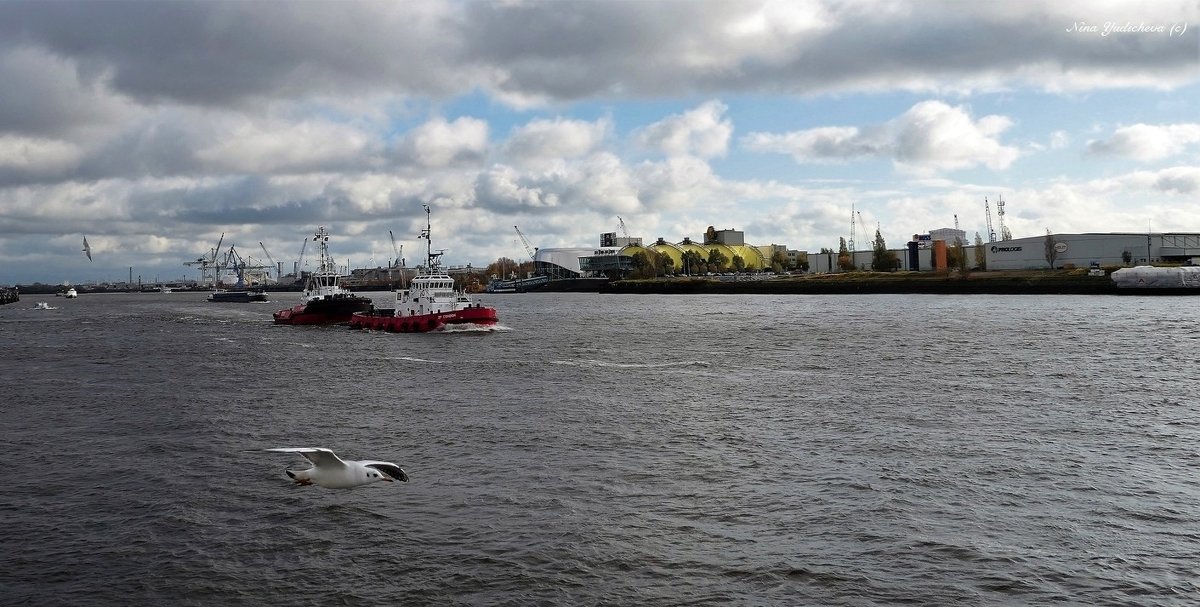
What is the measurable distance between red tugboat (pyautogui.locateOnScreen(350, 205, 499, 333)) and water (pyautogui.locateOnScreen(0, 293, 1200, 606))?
3733 cm

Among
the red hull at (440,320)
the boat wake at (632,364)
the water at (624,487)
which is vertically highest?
the red hull at (440,320)

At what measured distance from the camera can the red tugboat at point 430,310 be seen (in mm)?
89875

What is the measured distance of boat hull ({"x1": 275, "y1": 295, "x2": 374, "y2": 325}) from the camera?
365ft

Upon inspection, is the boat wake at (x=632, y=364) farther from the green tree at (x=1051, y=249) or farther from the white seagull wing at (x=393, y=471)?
the green tree at (x=1051, y=249)

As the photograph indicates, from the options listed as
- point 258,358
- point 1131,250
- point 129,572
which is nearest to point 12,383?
point 258,358

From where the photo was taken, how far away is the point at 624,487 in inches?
933

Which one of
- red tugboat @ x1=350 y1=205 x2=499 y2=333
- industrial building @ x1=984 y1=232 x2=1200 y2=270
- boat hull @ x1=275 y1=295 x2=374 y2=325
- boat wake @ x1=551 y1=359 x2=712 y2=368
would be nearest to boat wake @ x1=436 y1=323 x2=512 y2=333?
red tugboat @ x1=350 y1=205 x2=499 y2=333

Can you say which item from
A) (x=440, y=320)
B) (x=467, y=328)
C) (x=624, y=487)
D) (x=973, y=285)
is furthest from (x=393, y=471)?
(x=973, y=285)

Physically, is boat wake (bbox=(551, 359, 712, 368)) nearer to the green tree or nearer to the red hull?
the red hull

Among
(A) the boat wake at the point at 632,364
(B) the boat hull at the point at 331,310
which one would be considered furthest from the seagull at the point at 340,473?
(B) the boat hull at the point at 331,310

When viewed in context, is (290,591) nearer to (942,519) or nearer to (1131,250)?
(942,519)

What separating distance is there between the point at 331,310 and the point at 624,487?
9456 centimetres

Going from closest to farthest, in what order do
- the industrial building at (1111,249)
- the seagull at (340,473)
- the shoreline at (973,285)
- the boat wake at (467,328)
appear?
1. the seagull at (340,473)
2. the boat wake at (467,328)
3. the shoreline at (973,285)
4. the industrial building at (1111,249)

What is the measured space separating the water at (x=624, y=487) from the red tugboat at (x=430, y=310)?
37330 mm
